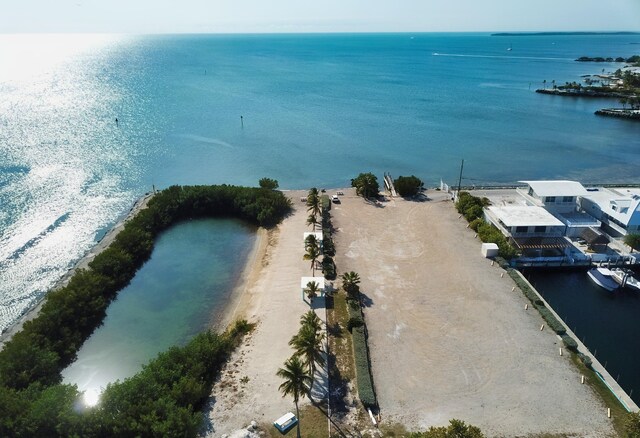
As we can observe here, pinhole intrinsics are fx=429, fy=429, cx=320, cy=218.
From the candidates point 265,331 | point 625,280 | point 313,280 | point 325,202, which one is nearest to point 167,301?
point 265,331

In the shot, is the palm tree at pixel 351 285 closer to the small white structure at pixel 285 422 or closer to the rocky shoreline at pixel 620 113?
the small white structure at pixel 285 422

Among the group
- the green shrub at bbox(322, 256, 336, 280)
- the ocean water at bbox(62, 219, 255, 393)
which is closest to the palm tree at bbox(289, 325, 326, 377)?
the green shrub at bbox(322, 256, 336, 280)

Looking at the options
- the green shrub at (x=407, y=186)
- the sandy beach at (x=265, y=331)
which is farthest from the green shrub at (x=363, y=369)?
the green shrub at (x=407, y=186)

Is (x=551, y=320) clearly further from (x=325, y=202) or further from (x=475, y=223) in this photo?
(x=325, y=202)

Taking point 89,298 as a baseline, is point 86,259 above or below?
below

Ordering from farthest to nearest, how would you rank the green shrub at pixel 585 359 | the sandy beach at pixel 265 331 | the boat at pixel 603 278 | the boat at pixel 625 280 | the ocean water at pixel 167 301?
the boat at pixel 625 280 → the boat at pixel 603 278 → the ocean water at pixel 167 301 → the green shrub at pixel 585 359 → the sandy beach at pixel 265 331

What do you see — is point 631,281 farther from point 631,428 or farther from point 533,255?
point 631,428
